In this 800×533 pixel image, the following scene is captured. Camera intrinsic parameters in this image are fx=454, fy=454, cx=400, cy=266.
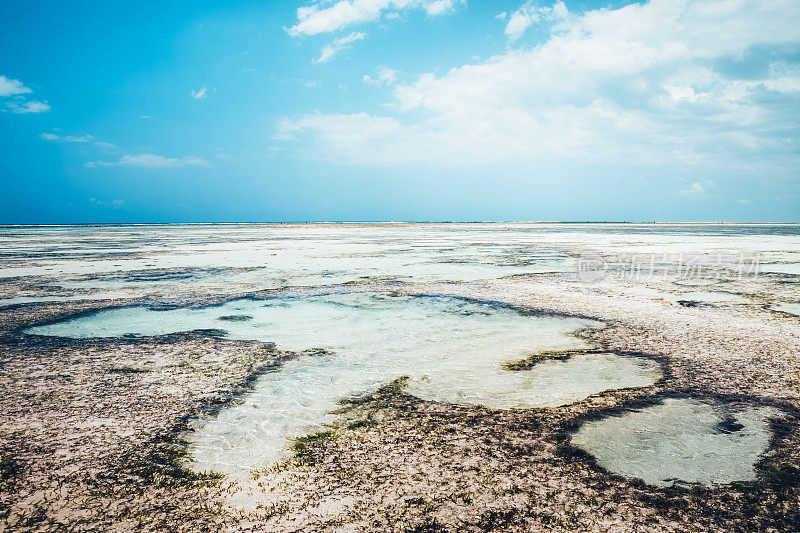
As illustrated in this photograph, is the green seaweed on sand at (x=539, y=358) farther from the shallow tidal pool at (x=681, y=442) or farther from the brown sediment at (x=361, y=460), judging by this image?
the shallow tidal pool at (x=681, y=442)

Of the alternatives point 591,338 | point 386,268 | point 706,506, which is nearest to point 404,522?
point 706,506

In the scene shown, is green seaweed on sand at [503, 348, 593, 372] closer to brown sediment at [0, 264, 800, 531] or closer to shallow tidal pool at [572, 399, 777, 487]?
brown sediment at [0, 264, 800, 531]

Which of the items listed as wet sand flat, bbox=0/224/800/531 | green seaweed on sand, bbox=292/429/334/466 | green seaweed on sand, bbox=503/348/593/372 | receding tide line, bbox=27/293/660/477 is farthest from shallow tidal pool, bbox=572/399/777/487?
green seaweed on sand, bbox=292/429/334/466

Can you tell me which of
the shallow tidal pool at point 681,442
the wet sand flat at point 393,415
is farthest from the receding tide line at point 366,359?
the shallow tidal pool at point 681,442

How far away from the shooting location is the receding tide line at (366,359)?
1862 millimetres

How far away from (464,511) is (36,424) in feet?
5.74

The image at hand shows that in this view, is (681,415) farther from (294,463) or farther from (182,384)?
(182,384)

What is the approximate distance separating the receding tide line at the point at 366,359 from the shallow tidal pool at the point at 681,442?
0.30m

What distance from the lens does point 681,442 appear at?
172 centimetres

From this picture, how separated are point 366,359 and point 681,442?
1669mm

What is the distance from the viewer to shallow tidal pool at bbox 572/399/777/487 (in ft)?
4.92

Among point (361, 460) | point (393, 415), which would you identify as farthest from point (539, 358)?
point (361, 460)

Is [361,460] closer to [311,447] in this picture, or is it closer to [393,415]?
[311,447]

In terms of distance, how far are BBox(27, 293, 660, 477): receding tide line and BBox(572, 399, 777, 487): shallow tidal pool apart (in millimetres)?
297
